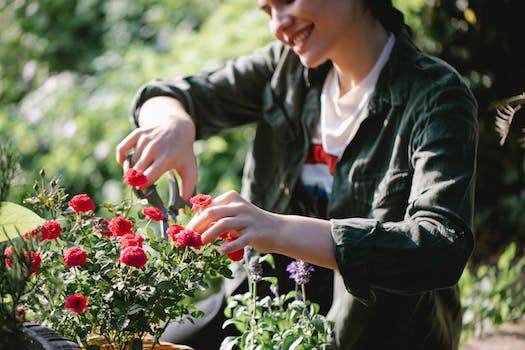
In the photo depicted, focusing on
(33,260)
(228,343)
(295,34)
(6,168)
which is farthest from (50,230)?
(295,34)

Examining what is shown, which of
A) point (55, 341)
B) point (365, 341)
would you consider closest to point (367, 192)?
point (365, 341)

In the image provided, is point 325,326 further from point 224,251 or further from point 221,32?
point 221,32

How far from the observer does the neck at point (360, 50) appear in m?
2.19

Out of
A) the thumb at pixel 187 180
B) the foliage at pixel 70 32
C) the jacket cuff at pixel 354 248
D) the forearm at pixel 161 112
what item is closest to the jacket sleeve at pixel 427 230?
the jacket cuff at pixel 354 248

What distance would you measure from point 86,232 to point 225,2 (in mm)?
3610

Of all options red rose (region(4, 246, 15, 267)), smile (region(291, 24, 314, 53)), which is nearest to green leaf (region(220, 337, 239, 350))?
red rose (region(4, 246, 15, 267))

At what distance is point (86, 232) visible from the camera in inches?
67.4

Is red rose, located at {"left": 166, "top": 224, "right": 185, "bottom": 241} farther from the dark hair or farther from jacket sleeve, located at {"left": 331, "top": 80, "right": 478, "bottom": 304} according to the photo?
the dark hair

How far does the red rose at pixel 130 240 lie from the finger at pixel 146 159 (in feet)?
1.37

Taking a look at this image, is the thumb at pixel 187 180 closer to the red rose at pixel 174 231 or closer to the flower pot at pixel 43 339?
the red rose at pixel 174 231

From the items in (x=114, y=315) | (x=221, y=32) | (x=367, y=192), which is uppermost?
(x=114, y=315)

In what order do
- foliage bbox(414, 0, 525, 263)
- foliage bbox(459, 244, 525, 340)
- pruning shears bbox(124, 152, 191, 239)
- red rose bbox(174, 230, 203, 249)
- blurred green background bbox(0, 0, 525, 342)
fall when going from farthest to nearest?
blurred green background bbox(0, 0, 525, 342), foliage bbox(414, 0, 525, 263), foliage bbox(459, 244, 525, 340), pruning shears bbox(124, 152, 191, 239), red rose bbox(174, 230, 203, 249)

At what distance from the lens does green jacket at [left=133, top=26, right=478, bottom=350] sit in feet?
5.84

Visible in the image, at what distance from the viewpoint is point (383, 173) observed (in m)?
2.13
